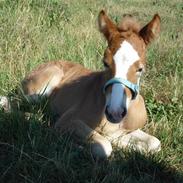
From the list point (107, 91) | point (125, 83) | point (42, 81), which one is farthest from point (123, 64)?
point (42, 81)

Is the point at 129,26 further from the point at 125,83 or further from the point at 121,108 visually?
the point at 121,108

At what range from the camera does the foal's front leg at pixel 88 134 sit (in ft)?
15.8

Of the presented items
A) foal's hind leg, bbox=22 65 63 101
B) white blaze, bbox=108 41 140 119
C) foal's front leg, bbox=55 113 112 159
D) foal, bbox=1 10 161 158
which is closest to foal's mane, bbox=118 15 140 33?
foal, bbox=1 10 161 158

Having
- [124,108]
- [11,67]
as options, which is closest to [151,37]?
[124,108]

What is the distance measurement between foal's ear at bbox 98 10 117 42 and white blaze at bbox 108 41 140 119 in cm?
34

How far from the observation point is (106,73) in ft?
15.9

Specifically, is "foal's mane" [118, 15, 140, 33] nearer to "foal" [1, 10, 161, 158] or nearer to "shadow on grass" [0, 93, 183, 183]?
"foal" [1, 10, 161, 158]

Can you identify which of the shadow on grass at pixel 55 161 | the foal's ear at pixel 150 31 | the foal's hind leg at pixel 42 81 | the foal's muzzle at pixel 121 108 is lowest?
the shadow on grass at pixel 55 161

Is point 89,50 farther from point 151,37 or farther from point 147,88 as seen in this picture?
point 151,37

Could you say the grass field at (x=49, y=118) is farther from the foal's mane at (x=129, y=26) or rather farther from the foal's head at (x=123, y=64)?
the foal's mane at (x=129, y=26)

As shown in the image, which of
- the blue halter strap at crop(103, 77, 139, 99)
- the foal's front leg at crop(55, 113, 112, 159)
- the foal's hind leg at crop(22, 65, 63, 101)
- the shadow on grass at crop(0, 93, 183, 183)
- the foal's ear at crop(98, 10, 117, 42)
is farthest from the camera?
the foal's hind leg at crop(22, 65, 63, 101)

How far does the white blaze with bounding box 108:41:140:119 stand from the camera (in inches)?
171

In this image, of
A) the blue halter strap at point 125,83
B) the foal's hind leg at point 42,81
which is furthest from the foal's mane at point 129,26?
the foal's hind leg at point 42,81

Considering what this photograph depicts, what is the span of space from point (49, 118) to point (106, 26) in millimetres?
1194
